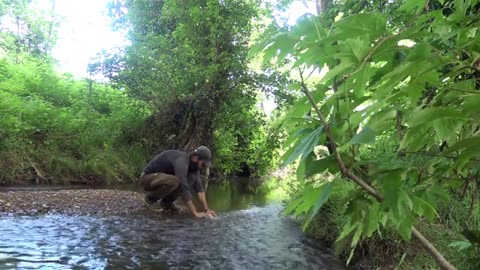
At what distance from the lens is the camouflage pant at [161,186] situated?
28.0ft

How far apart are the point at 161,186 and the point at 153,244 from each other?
2955mm

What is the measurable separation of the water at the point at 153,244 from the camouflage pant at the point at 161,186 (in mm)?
762

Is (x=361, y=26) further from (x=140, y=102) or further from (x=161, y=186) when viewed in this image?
(x=140, y=102)

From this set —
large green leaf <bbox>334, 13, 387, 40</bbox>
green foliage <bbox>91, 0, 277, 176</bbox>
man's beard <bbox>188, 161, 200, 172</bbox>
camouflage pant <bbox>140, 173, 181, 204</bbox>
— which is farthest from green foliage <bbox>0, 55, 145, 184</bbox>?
large green leaf <bbox>334, 13, 387, 40</bbox>

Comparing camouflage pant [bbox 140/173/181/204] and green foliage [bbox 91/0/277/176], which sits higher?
green foliage [bbox 91/0/277/176]

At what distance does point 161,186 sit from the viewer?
8.61 meters

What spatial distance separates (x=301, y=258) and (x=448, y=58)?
4.83 metres

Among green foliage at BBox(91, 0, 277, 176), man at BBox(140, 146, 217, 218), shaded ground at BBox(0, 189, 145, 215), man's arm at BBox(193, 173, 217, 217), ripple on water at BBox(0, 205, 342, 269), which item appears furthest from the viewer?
green foliage at BBox(91, 0, 277, 176)

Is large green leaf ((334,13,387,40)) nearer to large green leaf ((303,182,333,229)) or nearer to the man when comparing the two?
large green leaf ((303,182,333,229))

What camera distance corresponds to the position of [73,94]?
17859 millimetres

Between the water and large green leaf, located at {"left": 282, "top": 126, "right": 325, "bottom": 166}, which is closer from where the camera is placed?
large green leaf, located at {"left": 282, "top": 126, "right": 325, "bottom": 166}

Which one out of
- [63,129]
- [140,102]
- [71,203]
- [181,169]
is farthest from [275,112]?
[71,203]

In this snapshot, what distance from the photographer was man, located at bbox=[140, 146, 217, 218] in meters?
8.01

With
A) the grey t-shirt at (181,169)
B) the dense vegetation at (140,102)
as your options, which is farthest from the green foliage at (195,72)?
the grey t-shirt at (181,169)
